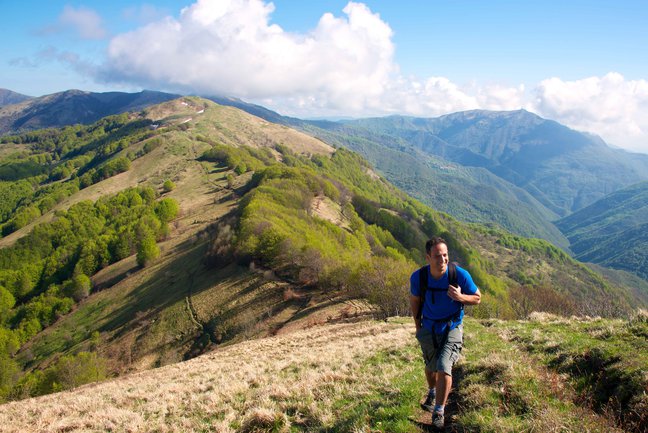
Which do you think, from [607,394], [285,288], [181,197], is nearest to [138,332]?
[285,288]

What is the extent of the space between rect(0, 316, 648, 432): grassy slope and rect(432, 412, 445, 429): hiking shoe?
1.03 ft

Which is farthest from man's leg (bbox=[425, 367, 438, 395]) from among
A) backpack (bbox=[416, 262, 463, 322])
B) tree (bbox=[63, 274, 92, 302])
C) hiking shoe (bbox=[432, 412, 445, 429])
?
tree (bbox=[63, 274, 92, 302])

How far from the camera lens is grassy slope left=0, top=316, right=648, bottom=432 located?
7707 mm

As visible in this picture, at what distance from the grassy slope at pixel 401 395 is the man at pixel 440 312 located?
0.95 m

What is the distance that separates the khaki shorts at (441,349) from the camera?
7.93 m

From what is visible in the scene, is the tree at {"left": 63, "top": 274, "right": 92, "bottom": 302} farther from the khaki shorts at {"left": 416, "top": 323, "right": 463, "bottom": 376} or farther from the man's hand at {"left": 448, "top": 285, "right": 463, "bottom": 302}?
the man's hand at {"left": 448, "top": 285, "right": 463, "bottom": 302}

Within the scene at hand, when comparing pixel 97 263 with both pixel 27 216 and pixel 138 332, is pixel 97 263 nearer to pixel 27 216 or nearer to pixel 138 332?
pixel 138 332

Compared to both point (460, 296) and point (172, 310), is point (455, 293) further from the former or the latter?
point (172, 310)

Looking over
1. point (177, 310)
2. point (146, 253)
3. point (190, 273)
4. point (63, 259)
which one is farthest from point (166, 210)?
point (177, 310)

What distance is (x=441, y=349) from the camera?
8125 mm

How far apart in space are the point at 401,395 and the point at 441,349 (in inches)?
95.1

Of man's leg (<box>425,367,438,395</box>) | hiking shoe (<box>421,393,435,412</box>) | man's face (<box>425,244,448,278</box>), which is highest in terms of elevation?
man's face (<box>425,244,448,278</box>)

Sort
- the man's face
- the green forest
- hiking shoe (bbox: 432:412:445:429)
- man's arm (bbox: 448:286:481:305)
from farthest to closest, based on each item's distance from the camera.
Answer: the green forest
the man's face
man's arm (bbox: 448:286:481:305)
hiking shoe (bbox: 432:412:445:429)

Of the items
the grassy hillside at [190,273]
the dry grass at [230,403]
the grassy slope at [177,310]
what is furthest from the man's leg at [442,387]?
the grassy slope at [177,310]
